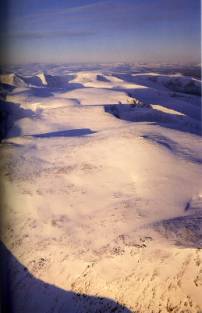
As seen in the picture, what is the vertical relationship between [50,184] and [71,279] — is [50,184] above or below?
above

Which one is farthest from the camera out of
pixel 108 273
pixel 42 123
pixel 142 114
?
pixel 142 114

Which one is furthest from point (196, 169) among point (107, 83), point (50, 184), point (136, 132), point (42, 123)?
point (107, 83)

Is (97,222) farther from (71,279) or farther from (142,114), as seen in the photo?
(142,114)

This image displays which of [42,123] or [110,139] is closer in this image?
[110,139]

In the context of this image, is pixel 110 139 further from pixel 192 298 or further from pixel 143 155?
pixel 192 298

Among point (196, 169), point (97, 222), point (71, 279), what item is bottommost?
point (71, 279)

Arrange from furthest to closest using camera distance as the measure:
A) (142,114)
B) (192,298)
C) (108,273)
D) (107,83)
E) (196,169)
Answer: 1. (107,83)
2. (142,114)
3. (196,169)
4. (108,273)
5. (192,298)

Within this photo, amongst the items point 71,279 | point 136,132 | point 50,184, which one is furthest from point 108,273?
point 136,132
